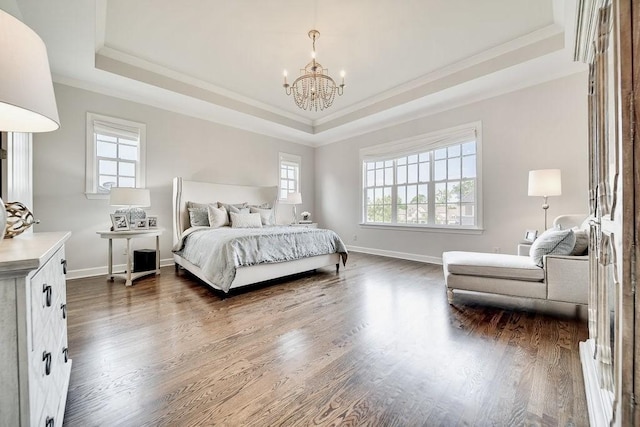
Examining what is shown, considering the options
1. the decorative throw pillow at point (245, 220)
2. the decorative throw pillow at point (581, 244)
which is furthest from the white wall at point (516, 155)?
the decorative throw pillow at point (245, 220)

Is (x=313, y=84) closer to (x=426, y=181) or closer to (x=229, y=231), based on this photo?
(x=229, y=231)

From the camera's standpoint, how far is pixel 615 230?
809mm

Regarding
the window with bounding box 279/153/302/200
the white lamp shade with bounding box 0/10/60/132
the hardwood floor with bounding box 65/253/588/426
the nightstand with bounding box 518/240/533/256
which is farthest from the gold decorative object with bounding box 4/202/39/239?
the window with bounding box 279/153/302/200

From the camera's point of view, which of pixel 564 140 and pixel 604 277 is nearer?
pixel 604 277

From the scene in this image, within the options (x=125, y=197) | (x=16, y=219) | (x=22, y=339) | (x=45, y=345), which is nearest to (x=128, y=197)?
(x=125, y=197)

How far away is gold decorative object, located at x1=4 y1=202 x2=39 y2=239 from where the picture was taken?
1127 millimetres

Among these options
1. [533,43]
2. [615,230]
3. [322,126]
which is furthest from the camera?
[322,126]

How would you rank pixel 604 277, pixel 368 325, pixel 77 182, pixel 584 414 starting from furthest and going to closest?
1. pixel 77 182
2. pixel 368 325
3. pixel 584 414
4. pixel 604 277

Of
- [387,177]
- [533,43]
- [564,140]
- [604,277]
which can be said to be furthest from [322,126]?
[604,277]

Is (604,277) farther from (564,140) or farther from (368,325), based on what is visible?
(564,140)

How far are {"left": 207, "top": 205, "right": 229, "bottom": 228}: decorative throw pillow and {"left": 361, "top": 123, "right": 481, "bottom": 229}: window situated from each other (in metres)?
2.89

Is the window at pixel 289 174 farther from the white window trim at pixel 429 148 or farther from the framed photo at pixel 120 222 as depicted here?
the framed photo at pixel 120 222

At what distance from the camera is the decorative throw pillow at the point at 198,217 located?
4090 mm

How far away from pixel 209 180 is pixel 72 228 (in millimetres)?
1979
